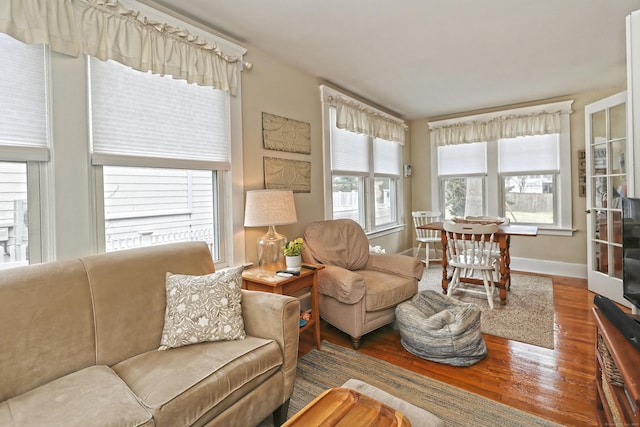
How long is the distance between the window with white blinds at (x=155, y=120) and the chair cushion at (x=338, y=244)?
1.00 meters

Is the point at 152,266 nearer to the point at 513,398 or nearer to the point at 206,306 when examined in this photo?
the point at 206,306

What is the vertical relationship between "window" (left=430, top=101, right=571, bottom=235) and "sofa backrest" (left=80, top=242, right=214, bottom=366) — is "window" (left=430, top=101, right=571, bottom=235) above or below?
above

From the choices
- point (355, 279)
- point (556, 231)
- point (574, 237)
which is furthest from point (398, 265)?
point (574, 237)

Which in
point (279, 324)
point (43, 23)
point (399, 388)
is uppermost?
point (43, 23)

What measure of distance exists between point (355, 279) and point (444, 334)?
28.5 inches

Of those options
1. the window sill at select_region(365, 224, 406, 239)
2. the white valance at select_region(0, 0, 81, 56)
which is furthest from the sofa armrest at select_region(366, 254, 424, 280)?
the white valance at select_region(0, 0, 81, 56)

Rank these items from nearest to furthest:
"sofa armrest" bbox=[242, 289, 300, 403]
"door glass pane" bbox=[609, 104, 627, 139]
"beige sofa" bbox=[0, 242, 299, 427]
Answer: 1. "beige sofa" bbox=[0, 242, 299, 427]
2. "sofa armrest" bbox=[242, 289, 300, 403]
3. "door glass pane" bbox=[609, 104, 627, 139]

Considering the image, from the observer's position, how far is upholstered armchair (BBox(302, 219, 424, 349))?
8.20 ft

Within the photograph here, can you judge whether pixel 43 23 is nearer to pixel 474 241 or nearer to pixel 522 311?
pixel 474 241

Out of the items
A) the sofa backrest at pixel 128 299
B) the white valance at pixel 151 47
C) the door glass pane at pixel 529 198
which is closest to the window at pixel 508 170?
the door glass pane at pixel 529 198

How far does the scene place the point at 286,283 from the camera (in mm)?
2270

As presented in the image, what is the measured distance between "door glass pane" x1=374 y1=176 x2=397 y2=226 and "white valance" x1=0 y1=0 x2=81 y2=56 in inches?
151

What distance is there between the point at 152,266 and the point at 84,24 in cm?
140

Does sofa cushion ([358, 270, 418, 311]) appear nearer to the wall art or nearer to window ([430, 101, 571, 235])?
the wall art
